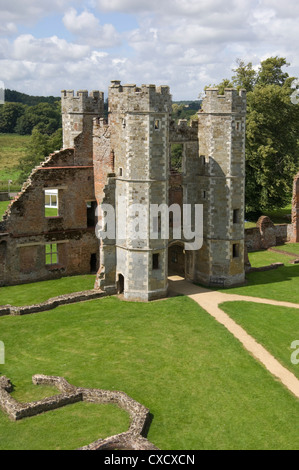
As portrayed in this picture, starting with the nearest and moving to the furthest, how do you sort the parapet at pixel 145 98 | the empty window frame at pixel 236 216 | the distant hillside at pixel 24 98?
the parapet at pixel 145 98 < the empty window frame at pixel 236 216 < the distant hillside at pixel 24 98

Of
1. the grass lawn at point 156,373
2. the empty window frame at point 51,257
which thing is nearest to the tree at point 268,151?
the empty window frame at point 51,257

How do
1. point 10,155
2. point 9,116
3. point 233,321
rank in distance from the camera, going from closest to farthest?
point 233,321
point 10,155
point 9,116

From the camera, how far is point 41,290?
30.8 metres

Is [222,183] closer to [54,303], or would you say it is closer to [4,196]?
[54,303]

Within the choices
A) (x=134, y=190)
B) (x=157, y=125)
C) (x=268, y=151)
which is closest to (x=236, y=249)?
(x=134, y=190)

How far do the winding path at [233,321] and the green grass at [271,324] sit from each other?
0.93ft

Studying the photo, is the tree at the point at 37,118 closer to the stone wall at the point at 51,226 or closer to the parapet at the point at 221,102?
the stone wall at the point at 51,226

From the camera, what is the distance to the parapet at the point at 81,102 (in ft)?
114

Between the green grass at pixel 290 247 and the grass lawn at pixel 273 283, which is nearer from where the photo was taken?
the grass lawn at pixel 273 283

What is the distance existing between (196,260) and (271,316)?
709cm

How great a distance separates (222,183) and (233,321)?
8.44 metres

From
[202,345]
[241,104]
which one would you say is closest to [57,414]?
[202,345]

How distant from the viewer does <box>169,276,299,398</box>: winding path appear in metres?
21.1

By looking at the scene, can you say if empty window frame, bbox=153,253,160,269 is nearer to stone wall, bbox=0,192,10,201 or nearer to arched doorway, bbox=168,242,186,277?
arched doorway, bbox=168,242,186,277
